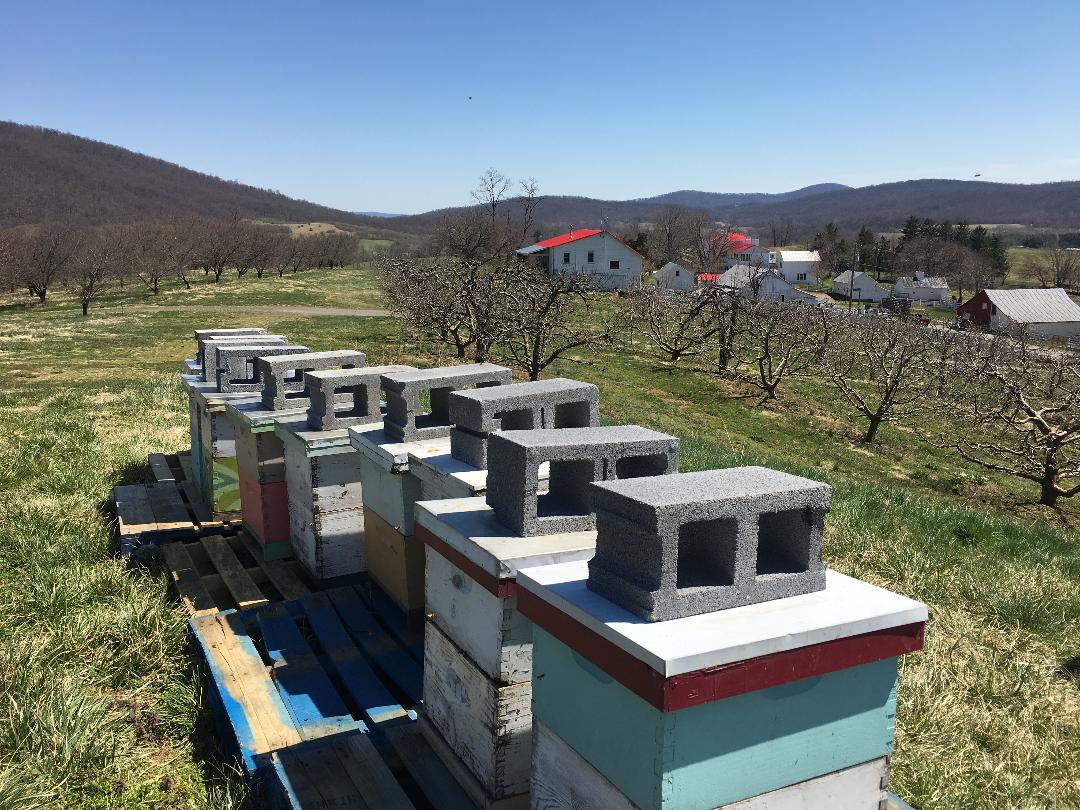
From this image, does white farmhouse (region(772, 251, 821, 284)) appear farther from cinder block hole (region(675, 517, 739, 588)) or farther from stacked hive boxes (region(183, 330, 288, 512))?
cinder block hole (region(675, 517, 739, 588))

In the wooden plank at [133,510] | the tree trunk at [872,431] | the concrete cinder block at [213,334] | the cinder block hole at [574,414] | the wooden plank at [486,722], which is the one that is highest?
the concrete cinder block at [213,334]

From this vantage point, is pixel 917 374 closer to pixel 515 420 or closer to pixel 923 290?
pixel 515 420

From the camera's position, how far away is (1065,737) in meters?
5.24

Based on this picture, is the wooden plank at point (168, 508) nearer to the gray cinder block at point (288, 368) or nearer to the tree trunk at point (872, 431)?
the gray cinder block at point (288, 368)

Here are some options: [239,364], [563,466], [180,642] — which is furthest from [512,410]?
[239,364]

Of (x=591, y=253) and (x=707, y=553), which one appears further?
(x=591, y=253)

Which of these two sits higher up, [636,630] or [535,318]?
[535,318]

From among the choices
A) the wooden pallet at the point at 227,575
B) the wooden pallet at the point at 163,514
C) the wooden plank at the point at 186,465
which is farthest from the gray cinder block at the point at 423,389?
the wooden plank at the point at 186,465

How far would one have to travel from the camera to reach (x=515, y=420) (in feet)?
16.9

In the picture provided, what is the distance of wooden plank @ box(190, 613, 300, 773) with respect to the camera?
4559 millimetres

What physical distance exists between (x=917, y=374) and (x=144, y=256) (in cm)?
7016

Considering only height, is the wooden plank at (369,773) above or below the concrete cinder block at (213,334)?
below

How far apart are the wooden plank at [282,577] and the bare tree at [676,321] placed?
2673 centimetres

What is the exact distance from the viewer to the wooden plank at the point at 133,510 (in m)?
8.36
